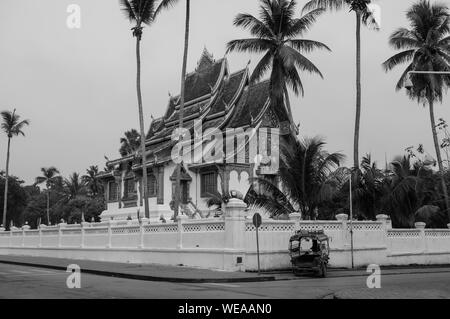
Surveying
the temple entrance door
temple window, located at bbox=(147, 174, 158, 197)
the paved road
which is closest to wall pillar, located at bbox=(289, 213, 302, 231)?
the paved road

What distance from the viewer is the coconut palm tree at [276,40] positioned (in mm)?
32281

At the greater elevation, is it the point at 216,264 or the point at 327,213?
the point at 327,213

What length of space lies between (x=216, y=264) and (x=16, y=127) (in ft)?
140

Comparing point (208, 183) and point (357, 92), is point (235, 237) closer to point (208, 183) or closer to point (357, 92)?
point (357, 92)

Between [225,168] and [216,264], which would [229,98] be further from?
[216,264]

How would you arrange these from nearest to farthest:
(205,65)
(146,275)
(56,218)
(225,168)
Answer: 1. (146,275)
2. (225,168)
3. (205,65)
4. (56,218)

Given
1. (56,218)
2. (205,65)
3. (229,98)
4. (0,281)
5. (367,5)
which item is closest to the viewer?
(0,281)

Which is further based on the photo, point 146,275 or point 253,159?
point 253,159

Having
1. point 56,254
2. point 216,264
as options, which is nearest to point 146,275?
point 216,264

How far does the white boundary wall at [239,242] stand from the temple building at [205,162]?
8367mm

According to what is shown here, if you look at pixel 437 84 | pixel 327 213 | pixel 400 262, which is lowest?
pixel 400 262

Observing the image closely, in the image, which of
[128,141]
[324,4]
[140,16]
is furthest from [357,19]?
[128,141]

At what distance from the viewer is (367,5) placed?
99.6ft

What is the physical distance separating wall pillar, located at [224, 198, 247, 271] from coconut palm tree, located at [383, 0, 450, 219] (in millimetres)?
16663
